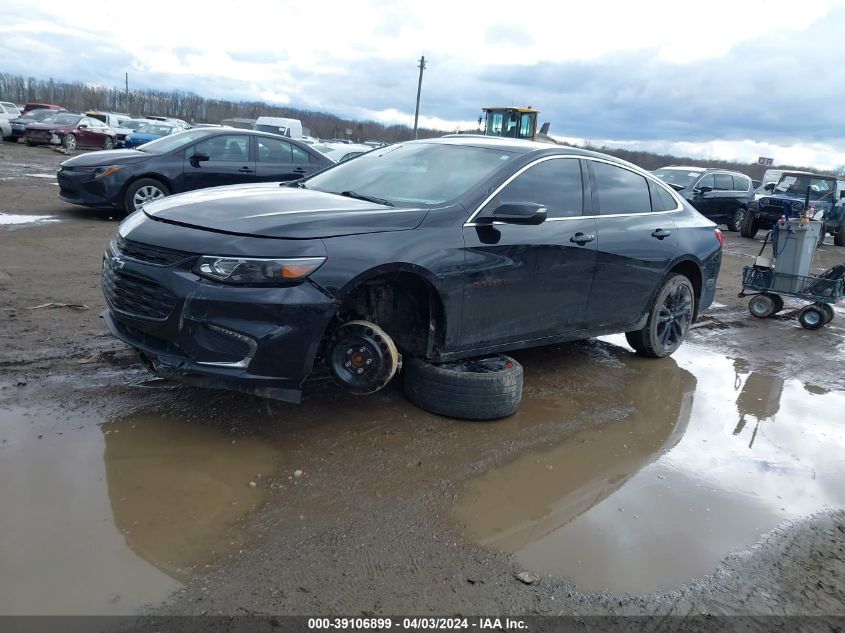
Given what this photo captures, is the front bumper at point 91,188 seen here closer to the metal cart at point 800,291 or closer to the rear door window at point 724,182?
the metal cart at point 800,291

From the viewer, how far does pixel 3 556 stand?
8.54 ft

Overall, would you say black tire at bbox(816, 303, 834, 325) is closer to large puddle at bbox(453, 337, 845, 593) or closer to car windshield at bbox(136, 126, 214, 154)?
large puddle at bbox(453, 337, 845, 593)

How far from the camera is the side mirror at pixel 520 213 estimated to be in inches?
158

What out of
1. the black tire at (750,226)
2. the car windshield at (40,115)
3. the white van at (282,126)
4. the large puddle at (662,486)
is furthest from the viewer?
the car windshield at (40,115)

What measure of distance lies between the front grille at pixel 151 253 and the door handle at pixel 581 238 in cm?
259

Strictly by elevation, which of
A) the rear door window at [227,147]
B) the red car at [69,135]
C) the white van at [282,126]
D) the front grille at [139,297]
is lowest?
the front grille at [139,297]

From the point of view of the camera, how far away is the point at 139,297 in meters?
3.51

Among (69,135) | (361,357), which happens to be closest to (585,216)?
(361,357)

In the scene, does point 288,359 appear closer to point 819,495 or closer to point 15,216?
point 819,495

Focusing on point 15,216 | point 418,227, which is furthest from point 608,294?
point 15,216

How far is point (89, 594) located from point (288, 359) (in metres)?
1.37

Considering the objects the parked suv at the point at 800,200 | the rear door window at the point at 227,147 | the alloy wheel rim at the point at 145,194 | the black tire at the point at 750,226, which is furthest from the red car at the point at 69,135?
the parked suv at the point at 800,200

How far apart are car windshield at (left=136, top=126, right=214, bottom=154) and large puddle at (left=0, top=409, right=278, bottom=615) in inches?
284

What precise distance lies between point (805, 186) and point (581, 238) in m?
15.5
